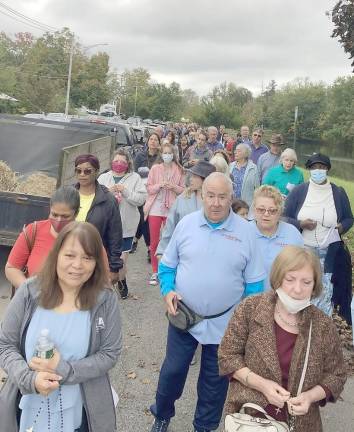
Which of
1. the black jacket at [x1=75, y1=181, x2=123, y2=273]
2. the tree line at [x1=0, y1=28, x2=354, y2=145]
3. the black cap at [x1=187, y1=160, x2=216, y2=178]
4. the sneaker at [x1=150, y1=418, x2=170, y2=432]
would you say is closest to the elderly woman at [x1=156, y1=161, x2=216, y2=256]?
the black cap at [x1=187, y1=160, x2=216, y2=178]

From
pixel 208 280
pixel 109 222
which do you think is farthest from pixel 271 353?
pixel 109 222

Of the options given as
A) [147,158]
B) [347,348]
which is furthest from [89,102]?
[347,348]

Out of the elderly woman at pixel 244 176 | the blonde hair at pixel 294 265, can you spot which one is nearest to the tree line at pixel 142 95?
the elderly woman at pixel 244 176

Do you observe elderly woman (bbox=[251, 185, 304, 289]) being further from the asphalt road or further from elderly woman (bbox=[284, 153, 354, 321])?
the asphalt road

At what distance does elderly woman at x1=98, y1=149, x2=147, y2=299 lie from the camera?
634 centimetres

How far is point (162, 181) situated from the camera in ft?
23.2

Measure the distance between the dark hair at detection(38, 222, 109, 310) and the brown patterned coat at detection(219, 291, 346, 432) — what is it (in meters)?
0.74

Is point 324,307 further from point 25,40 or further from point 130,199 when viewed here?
point 25,40

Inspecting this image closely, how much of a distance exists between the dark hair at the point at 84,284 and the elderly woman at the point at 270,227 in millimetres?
1568

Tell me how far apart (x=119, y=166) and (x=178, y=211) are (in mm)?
1993

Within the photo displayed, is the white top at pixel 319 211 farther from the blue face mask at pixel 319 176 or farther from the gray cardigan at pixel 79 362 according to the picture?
the gray cardigan at pixel 79 362

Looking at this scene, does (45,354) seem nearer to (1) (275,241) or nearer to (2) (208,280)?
(2) (208,280)

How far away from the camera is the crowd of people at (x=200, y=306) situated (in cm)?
249

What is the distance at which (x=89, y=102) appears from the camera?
51375 mm
